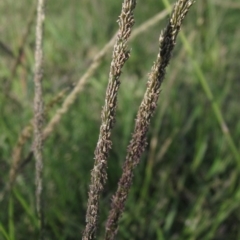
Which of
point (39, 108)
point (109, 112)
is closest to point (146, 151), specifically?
point (39, 108)

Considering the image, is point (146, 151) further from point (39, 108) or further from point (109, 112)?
point (109, 112)

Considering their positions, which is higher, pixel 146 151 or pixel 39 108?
pixel 146 151

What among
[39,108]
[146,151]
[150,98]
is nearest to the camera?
[150,98]

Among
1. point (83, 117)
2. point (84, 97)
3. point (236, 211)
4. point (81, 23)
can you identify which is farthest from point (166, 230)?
point (81, 23)

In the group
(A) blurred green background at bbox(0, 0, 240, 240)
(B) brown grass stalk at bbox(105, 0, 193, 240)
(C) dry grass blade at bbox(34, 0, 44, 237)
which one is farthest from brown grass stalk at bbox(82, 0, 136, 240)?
(A) blurred green background at bbox(0, 0, 240, 240)

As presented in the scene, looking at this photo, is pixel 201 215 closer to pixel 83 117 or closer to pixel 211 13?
pixel 83 117
